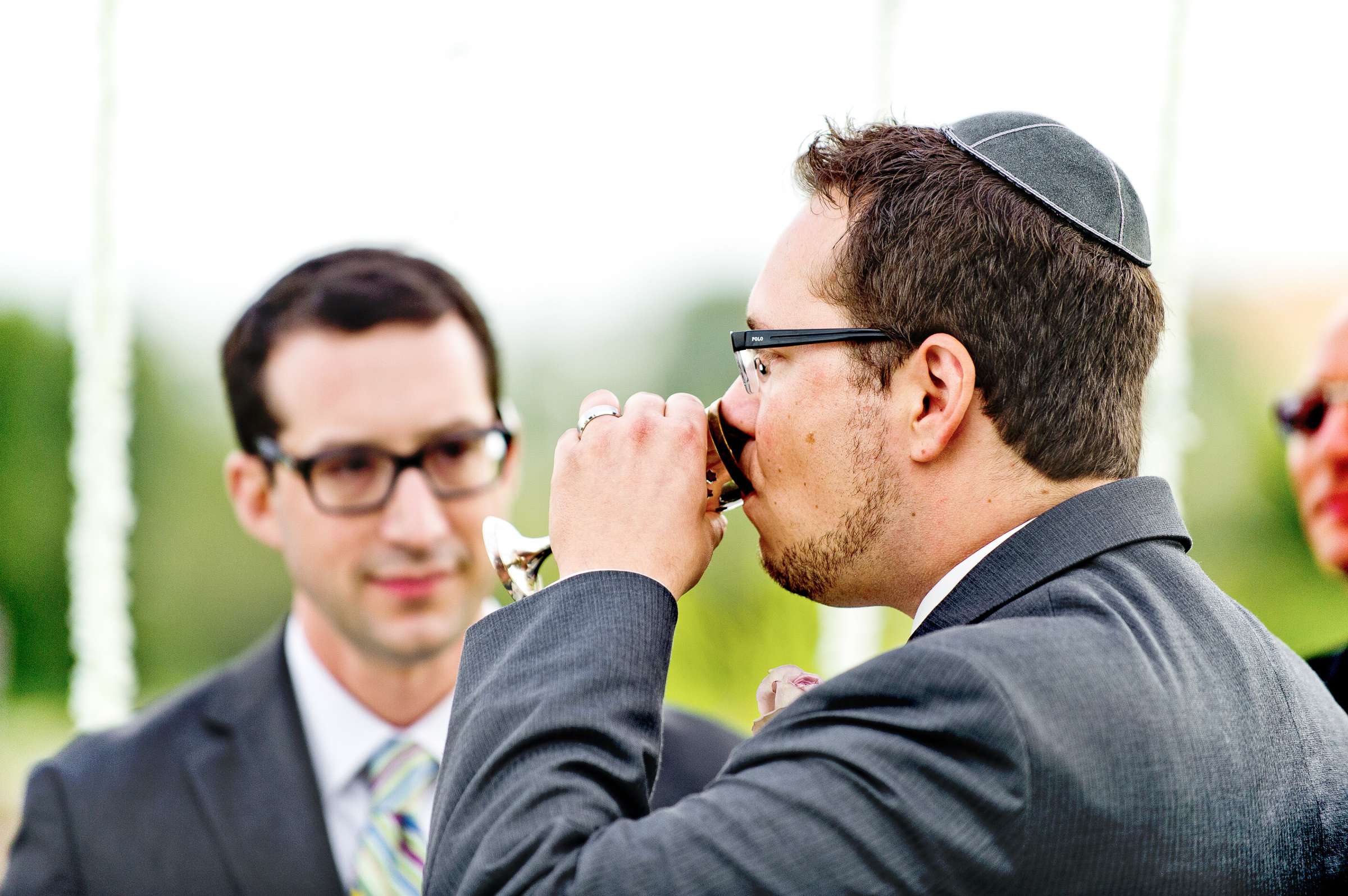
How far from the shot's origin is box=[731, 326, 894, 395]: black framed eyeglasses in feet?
6.20

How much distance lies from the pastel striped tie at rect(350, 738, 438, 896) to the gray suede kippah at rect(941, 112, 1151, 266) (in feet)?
7.04

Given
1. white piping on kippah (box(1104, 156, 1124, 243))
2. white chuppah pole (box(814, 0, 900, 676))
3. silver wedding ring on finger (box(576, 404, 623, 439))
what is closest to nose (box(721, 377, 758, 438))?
silver wedding ring on finger (box(576, 404, 623, 439))

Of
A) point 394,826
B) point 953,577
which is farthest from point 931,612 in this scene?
point 394,826

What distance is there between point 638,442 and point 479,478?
1.62 metres

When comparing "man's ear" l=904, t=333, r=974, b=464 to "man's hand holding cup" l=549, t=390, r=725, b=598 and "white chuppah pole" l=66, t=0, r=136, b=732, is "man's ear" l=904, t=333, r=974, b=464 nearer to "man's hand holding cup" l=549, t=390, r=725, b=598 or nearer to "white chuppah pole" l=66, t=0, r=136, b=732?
"man's hand holding cup" l=549, t=390, r=725, b=598

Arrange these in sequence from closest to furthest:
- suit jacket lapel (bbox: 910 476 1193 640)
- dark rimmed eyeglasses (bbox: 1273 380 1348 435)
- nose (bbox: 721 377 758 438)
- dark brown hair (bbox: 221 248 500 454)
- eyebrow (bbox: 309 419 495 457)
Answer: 1. suit jacket lapel (bbox: 910 476 1193 640)
2. nose (bbox: 721 377 758 438)
3. eyebrow (bbox: 309 419 495 457)
4. dark brown hair (bbox: 221 248 500 454)
5. dark rimmed eyeglasses (bbox: 1273 380 1348 435)

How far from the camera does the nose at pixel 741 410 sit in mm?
2055

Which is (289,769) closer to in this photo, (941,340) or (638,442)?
(638,442)

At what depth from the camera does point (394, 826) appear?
3090mm

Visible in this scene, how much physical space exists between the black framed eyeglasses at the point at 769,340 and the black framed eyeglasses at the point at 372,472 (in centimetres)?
152

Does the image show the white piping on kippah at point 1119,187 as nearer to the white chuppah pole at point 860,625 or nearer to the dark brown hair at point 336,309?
the dark brown hair at point 336,309

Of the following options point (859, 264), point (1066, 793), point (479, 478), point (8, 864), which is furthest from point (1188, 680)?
point (8, 864)

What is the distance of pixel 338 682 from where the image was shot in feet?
11.1

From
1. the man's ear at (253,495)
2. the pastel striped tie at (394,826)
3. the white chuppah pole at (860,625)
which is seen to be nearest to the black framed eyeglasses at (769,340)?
the pastel striped tie at (394,826)
